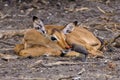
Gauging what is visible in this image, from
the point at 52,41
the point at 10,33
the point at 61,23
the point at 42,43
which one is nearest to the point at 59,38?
the point at 52,41

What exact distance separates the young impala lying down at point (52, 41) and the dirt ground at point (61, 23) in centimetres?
22

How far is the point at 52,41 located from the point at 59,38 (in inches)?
5.5

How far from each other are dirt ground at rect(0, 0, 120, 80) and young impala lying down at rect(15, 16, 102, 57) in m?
0.22

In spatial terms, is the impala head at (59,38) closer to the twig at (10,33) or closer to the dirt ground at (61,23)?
the dirt ground at (61,23)

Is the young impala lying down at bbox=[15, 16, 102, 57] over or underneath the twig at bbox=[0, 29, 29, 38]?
over

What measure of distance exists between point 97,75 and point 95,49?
2.17 meters

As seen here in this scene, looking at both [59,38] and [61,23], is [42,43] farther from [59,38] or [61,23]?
[61,23]

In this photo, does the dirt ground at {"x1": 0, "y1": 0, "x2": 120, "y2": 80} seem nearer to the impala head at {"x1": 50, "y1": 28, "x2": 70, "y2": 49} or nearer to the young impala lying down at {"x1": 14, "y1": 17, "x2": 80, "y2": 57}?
the young impala lying down at {"x1": 14, "y1": 17, "x2": 80, "y2": 57}

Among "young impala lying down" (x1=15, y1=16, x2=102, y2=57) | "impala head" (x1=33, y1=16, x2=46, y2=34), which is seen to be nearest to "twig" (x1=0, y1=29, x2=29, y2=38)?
"young impala lying down" (x1=15, y1=16, x2=102, y2=57)

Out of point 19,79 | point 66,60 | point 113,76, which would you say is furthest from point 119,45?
point 19,79

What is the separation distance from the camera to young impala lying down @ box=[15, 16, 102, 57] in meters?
9.94

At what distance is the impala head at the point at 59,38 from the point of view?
9.98 m

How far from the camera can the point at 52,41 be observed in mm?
10172

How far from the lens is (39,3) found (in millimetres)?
15227
